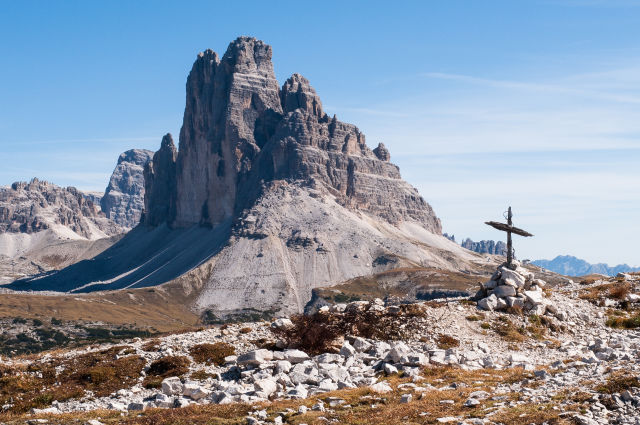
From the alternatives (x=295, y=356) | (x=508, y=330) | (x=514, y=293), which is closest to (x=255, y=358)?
(x=295, y=356)

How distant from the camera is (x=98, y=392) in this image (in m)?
41.2

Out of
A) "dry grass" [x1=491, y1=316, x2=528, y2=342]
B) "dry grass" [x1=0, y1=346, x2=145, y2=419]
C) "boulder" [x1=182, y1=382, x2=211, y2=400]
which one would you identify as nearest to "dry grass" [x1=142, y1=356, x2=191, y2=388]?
"dry grass" [x1=0, y1=346, x2=145, y2=419]

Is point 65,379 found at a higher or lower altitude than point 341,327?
lower

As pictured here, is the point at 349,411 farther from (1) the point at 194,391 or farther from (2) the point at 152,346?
(2) the point at 152,346

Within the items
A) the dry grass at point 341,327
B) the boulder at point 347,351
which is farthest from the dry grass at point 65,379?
the boulder at point 347,351

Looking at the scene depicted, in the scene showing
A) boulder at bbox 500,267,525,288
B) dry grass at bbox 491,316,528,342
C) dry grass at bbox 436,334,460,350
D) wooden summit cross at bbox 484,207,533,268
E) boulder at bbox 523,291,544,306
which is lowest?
dry grass at bbox 436,334,460,350

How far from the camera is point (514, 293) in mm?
56438

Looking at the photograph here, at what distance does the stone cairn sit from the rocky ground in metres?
1.00

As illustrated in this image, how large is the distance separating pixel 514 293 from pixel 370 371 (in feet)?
70.8

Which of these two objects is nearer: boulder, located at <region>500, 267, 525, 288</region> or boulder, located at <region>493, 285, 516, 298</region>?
boulder, located at <region>493, 285, 516, 298</region>

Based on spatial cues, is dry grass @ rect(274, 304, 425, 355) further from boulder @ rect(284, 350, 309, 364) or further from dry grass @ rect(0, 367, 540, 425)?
dry grass @ rect(0, 367, 540, 425)

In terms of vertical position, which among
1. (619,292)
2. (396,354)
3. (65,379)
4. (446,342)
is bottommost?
(65,379)

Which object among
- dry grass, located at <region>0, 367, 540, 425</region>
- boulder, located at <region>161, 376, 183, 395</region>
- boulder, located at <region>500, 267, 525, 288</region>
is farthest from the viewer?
boulder, located at <region>500, 267, 525, 288</region>

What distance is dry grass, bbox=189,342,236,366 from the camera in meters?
44.8
